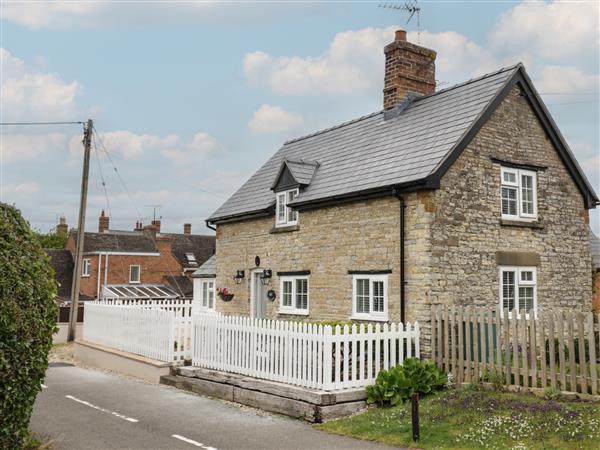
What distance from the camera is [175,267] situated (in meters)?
48.6

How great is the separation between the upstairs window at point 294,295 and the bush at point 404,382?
224 inches

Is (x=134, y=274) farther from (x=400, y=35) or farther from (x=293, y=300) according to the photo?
(x=400, y=35)

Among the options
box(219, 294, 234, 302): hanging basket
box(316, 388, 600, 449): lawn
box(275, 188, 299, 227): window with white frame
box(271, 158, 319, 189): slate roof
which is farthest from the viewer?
box(219, 294, 234, 302): hanging basket

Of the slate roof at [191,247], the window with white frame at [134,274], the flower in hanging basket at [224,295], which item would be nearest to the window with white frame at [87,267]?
A: the window with white frame at [134,274]

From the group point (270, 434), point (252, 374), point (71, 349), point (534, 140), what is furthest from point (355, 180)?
point (71, 349)

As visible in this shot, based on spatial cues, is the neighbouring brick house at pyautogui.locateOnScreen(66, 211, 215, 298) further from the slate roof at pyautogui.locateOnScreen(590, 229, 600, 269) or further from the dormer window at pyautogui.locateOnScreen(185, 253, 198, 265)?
the slate roof at pyautogui.locateOnScreen(590, 229, 600, 269)

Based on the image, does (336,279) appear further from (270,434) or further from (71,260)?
(71,260)

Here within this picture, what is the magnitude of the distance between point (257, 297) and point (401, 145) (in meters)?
7.24

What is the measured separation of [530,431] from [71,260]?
43.3m

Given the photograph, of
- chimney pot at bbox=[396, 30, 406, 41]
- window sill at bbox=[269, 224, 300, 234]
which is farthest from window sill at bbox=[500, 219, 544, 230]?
chimney pot at bbox=[396, 30, 406, 41]

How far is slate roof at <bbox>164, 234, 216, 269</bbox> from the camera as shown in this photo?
50.4m

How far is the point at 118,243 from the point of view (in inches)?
1837

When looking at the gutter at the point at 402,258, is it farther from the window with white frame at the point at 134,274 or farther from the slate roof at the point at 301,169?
the window with white frame at the point at 134,274

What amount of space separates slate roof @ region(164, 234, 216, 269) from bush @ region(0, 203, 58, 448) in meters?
42.0
